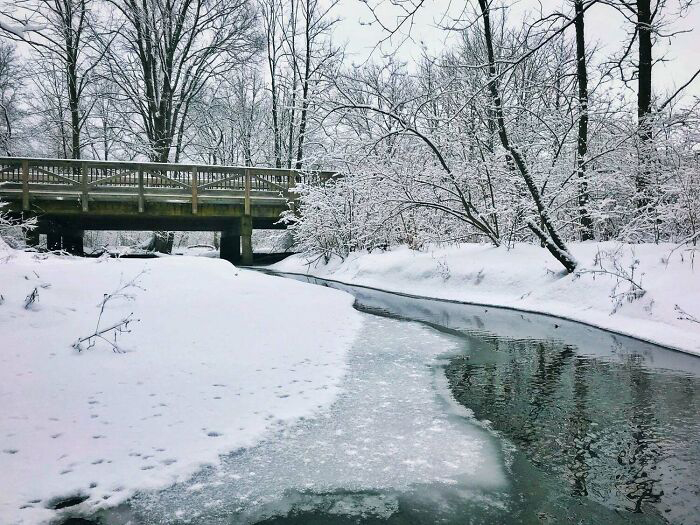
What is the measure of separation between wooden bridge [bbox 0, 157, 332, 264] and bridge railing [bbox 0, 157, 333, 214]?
27 millimetres

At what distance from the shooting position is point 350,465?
9.61ft

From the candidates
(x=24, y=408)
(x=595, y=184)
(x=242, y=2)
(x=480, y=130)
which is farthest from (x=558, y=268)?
(x=242, y=2)

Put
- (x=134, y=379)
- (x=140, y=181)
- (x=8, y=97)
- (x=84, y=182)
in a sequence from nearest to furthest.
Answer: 1. (x=134, y=379)
2. (x=84, y=182)
3. (x=140, y=181)
4. (x=8, y=97)

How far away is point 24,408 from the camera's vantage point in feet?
10.6

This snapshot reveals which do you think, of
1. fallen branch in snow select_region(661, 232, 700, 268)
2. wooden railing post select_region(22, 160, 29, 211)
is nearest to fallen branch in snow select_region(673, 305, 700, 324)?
fallen branch in snow select_region(661, 232, 700, 268)

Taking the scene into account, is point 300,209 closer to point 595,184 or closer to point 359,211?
point 359,211

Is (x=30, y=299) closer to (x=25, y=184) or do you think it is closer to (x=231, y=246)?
(x=25, y=184)

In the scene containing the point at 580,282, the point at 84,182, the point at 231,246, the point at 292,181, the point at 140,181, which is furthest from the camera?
the point at 231,246

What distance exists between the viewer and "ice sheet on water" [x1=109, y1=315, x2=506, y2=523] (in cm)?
249

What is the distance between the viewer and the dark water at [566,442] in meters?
2.43

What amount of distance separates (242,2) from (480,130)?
557 inches

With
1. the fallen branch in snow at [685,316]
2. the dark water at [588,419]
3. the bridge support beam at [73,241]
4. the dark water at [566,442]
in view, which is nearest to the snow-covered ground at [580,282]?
the fallen branch in snow at [685,316]

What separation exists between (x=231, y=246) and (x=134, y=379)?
18.2m

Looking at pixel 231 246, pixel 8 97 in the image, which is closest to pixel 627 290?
pixel 231 246
